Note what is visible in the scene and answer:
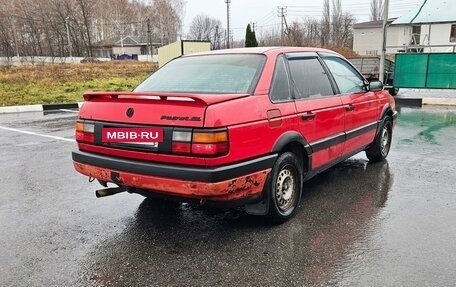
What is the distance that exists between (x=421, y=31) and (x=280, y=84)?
104 ft

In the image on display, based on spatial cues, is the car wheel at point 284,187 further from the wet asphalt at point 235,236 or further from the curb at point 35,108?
the curb at point 35,108

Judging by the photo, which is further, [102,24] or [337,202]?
[102,24]

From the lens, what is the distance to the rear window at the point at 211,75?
3.76 m

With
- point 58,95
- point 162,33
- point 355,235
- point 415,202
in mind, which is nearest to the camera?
point 355,235

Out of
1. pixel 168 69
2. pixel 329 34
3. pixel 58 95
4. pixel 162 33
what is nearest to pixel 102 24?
pixel 162 33

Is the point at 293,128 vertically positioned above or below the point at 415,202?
above

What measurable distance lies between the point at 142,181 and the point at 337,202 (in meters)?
2.20

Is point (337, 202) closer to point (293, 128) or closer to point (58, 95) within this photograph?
point (293, 128)

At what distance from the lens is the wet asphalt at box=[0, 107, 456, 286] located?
2.94 metres

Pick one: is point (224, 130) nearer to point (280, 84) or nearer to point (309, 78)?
point (280, 84)

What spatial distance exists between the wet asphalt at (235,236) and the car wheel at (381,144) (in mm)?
325

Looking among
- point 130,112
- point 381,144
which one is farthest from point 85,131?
point 381,144

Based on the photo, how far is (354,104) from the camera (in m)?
5.01

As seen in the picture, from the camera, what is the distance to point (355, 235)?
11.7 ft
